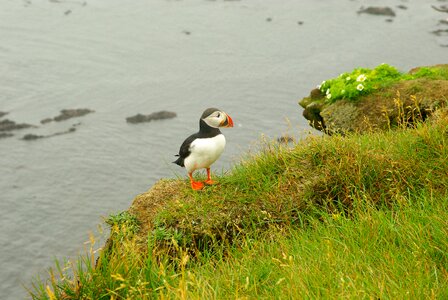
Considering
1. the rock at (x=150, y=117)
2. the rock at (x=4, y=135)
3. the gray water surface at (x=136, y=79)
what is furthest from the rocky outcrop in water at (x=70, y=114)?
the rock at (x=150, y=117)

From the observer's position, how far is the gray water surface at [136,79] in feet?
64.5

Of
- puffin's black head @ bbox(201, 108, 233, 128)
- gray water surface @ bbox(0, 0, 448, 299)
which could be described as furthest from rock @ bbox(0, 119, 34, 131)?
puffin's black head @ bbox(201, 108, 233, 128)

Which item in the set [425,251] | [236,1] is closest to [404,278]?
[425,251]

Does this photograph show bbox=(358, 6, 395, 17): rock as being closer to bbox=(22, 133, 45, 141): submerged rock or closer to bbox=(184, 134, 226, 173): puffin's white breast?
bbox=(22, 133, 45, 141): submerged rock

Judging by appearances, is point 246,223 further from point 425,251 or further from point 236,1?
point 236,1

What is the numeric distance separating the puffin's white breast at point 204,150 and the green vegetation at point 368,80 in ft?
19.6

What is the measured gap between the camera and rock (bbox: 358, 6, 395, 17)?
119ft

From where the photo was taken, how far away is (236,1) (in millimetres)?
39656

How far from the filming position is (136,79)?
29016mm

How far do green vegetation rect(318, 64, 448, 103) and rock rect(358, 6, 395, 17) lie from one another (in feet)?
67.6

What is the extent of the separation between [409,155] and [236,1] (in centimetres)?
3034

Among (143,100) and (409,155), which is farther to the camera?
(143,100)

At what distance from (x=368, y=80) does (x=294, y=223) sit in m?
6.69

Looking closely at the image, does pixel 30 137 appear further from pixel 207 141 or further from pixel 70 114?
pixel 207 141
